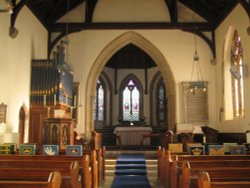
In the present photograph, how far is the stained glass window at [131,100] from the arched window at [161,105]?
3.44 feet

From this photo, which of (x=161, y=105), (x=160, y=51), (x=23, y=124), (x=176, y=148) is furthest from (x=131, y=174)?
(x=161, y=105)

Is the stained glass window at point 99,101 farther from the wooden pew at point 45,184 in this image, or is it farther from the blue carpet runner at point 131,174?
the wooden pew at point 45,184

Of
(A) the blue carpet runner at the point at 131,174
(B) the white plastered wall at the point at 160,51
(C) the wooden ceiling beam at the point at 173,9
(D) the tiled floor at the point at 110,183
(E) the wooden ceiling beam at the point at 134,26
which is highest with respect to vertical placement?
(C) the wooden ceiling beam at the point at 173,9

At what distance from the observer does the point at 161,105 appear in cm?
1636

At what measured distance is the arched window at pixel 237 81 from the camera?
31.0 feet

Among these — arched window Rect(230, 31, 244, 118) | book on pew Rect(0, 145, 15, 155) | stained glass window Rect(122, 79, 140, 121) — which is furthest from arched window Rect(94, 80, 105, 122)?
book on pew Rect(0, 145, 15, 155)

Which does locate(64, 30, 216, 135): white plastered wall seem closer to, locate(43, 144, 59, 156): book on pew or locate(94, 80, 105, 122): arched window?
locate(94, 80, 105, 122): arched window

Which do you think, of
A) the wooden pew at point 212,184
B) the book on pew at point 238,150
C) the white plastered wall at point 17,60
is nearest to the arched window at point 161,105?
the white plastered wall at point 17,60

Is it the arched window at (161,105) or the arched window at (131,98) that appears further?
the arched window at (131,98)

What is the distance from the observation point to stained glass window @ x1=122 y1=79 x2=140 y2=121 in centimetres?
1669

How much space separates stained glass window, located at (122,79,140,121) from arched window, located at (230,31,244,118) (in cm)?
720

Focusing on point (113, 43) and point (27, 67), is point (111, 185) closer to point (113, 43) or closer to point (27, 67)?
point (27, 67)

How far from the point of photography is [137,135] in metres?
13.8

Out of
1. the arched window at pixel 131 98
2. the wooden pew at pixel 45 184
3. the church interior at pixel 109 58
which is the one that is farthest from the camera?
the arched window at pixel 131 98
